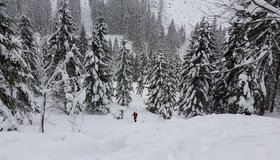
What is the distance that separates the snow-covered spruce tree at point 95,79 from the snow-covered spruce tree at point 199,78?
9407 millimetres

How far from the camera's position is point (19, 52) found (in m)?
12.2

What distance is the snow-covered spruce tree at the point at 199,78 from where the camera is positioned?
2214 centimetres

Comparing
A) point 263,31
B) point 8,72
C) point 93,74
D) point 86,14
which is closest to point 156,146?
point 263,31

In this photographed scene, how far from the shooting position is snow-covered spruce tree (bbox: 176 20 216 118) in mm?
22141

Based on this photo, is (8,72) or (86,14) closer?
(8,72)

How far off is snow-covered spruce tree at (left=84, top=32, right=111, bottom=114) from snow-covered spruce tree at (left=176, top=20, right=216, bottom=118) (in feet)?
30.9

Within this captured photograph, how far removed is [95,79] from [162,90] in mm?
9271

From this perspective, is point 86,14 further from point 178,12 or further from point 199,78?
point 199,78

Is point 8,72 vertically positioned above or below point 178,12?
below

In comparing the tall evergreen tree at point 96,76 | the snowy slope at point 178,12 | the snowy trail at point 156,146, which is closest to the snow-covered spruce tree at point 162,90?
the tall evergreen tree at point 96,76

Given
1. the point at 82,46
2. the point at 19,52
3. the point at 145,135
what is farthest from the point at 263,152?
the point at 82,46

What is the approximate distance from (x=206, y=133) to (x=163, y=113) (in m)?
21.9

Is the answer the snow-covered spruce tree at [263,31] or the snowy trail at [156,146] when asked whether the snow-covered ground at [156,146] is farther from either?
the snow-covered spruce tree at [263,31]

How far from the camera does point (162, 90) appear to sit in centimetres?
3111
